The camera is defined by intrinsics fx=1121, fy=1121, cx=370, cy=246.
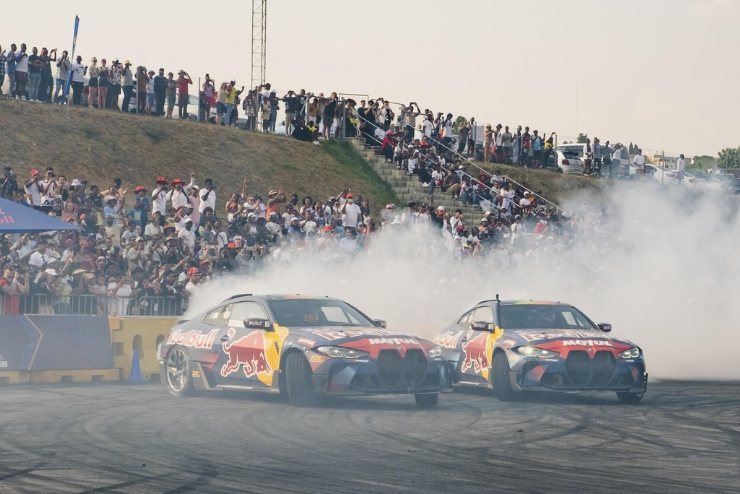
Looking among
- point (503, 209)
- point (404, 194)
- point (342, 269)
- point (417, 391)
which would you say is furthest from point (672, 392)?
point (404, 194)

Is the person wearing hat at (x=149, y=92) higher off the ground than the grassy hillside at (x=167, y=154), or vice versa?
the person wearing hat at (x=149, y=92)

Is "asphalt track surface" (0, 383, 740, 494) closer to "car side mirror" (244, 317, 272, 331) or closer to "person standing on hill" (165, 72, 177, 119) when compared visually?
"car side mirror" (244, 317, 272, 331)

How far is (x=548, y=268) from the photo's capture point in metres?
25.8

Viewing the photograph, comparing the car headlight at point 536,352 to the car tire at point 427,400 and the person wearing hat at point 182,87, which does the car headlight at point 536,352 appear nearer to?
the car tire at point 427,400

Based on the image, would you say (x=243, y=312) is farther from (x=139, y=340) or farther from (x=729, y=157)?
(x=729, y=157)

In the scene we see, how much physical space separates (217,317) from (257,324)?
1265 mm

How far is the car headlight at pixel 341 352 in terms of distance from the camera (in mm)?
12031

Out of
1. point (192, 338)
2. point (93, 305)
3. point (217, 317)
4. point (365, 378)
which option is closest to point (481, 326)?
point (365, 378)

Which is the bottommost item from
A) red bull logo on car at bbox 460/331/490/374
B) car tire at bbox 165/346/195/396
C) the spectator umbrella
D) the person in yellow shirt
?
car tire at bbox 165/346/195/396

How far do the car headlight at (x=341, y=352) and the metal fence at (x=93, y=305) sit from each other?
6551 mm

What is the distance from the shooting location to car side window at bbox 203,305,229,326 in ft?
45.3

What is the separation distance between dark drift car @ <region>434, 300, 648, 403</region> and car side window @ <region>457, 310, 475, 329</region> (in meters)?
0.23

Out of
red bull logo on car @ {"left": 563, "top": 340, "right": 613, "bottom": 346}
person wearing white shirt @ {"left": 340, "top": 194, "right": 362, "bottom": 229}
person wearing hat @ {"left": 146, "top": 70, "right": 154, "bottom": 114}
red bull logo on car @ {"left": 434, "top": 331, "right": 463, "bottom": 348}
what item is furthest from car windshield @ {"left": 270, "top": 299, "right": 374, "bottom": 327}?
person wearing hat @ {"left": 146, "top": 70, "right": 154, "bottom": 114}

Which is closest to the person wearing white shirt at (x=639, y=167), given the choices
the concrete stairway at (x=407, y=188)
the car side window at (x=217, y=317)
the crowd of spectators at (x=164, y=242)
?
the concrete stairway at (x=407, y=188)
